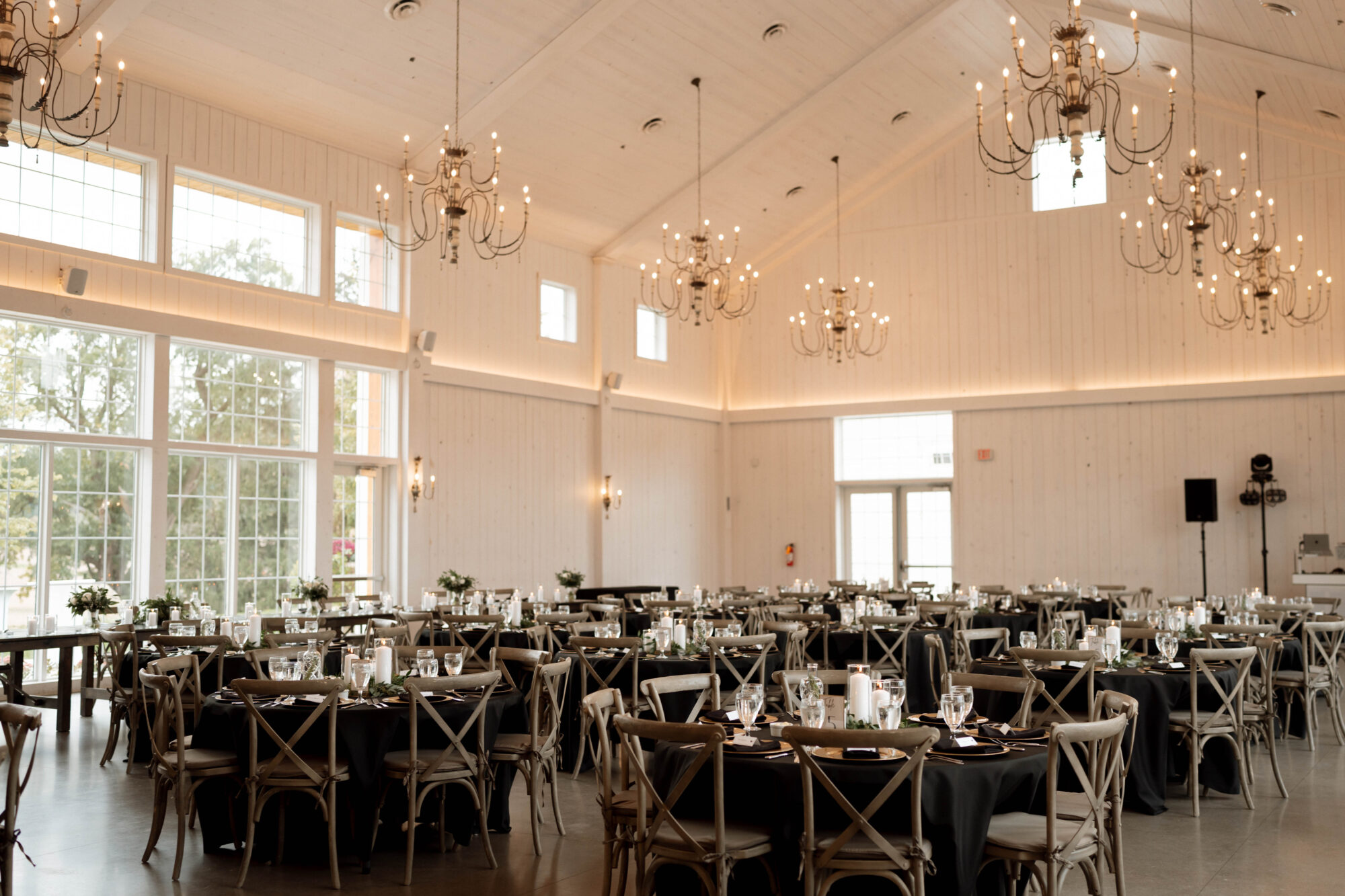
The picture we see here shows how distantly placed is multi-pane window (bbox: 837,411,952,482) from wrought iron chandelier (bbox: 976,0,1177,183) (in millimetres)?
3837

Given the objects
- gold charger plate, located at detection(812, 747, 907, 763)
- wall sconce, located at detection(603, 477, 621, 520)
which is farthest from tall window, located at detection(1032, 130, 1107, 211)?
gold charger plate, located at detection(812, 747, 907, 763)

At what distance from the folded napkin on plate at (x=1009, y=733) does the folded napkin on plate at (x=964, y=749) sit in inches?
8.3

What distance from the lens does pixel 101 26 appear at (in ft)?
30.3

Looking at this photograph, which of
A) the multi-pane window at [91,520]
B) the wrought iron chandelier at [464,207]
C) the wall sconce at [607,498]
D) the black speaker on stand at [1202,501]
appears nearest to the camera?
the multi-pane window at [91,520]

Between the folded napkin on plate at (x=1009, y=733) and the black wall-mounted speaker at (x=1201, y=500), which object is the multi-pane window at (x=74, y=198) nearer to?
the folded napkin on plate at (x=1009, y=733)

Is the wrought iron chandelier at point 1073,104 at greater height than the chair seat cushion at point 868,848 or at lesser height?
greater

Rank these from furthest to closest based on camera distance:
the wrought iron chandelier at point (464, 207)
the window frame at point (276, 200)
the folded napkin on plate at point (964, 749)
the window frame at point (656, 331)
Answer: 1. the window frame at point (656, 331)
2. the wrought iron chandelier at point (464, 207)
3. the window frame at point (276, 200)
4. the folded napkin on plate at point (964, 749)

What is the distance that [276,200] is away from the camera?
468 inches

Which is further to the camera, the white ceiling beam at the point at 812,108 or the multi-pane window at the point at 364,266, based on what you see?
the white ceiling beam at the point at 812,108

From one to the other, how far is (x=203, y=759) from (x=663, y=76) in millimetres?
9293

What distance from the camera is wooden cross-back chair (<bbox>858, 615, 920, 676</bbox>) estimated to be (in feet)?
29.7

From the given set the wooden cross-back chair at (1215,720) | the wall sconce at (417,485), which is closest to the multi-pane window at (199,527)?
the wall sconce at (417,485)

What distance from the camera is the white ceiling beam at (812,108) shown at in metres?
13.0

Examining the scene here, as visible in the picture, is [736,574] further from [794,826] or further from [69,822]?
[794,826]
